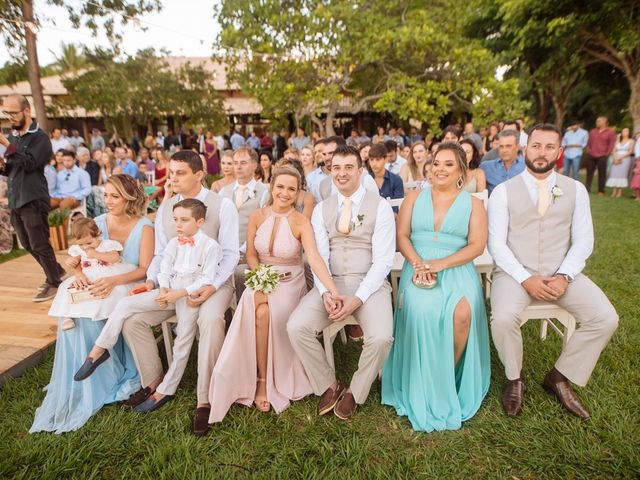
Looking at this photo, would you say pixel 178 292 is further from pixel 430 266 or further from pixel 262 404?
pixel 430 266

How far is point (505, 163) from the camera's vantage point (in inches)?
→ 209

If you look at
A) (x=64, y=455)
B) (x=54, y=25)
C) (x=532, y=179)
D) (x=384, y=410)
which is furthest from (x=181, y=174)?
(x=54, y=25)

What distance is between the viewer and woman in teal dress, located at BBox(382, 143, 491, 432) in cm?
290

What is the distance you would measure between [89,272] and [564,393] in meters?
3.55

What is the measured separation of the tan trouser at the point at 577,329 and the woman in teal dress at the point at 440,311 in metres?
0.15

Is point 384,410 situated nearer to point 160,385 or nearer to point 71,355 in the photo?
point 160,385

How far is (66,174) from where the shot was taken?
7.63 metres

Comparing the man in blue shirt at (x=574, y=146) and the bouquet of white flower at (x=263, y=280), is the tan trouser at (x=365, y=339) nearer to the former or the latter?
the bouquet of white flower at (x=263, y=280)

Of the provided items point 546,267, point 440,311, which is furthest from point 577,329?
point 440,311

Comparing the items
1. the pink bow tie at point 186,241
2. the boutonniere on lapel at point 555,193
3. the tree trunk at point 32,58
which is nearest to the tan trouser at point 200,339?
the pink bow tie at point 186,241

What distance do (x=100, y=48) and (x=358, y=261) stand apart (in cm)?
1694

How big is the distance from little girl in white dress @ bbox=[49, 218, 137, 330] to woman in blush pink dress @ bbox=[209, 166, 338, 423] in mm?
972

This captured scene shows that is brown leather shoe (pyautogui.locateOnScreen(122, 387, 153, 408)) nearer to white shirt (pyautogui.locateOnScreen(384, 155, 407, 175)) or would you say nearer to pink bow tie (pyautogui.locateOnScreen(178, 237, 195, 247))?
pink bow tie (pyautogui.locateOnScreen(178, 237, 195, 247))

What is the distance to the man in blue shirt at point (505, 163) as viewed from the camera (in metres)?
4.99
